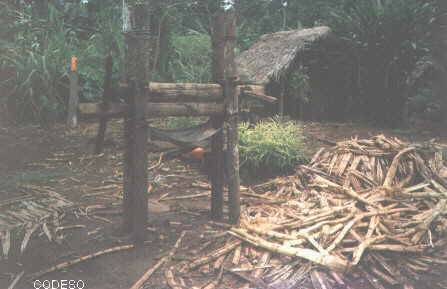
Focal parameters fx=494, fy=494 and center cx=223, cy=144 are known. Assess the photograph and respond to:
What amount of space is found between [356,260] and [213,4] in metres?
16.1

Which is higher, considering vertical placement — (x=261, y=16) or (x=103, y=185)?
(x=261, y=16)

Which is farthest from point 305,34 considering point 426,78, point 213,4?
point 213,4

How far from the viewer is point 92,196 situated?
643 cm

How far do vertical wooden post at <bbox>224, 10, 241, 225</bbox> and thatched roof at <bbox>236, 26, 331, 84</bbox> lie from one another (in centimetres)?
597

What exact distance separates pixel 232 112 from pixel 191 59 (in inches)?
419

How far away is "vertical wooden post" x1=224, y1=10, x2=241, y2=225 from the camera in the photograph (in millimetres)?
5339

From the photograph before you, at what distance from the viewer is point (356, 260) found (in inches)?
171

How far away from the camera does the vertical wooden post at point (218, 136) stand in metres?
5.33

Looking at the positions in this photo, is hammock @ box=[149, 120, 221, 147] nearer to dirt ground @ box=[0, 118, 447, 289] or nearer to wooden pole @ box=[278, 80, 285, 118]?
dirt ground @ box=[0, 118, 447, 289]

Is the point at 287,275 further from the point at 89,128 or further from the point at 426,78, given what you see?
the point at 426,78

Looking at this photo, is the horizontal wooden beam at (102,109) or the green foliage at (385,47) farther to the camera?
the green foliage at (385,47)

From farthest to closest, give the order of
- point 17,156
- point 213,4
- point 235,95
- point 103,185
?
point 213,4, point 17,156, point 103,185, point 235,95

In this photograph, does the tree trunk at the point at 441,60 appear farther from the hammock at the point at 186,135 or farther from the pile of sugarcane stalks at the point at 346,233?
the hammock at the point at 186,135

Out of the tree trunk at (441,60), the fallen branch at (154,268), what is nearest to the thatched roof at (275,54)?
the tree trunk at (441,60)
